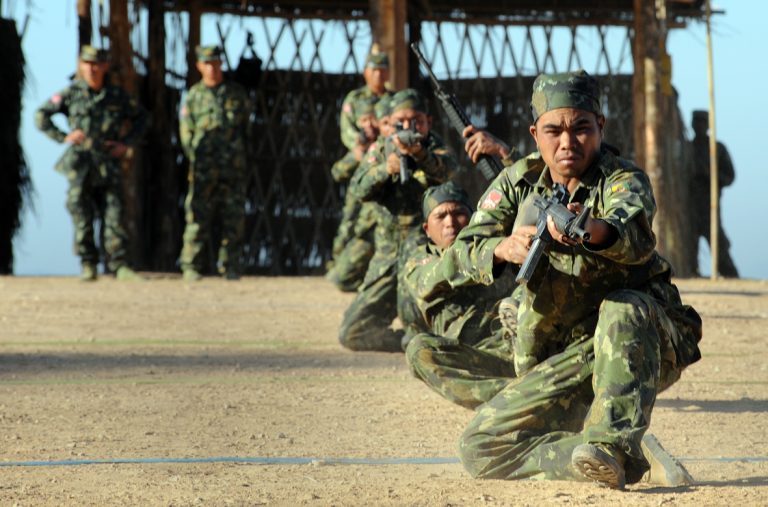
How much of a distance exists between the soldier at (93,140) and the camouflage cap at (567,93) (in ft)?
27.7

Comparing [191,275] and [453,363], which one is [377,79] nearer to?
[191,275]

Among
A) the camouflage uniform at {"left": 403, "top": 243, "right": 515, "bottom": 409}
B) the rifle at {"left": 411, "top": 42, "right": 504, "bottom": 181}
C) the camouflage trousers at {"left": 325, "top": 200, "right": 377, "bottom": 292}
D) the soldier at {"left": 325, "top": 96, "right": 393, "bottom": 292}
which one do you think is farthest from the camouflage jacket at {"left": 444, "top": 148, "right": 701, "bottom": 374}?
the camouflage trousers at {"left": 325, "top": 200, "right": 377, "bottom": 292}

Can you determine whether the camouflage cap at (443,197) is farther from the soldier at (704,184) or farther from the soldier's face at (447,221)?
the soldier at (704,184)

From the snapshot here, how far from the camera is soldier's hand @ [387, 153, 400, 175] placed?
7.96 metres

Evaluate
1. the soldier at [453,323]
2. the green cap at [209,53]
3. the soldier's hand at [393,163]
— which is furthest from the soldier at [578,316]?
the green cap at [209,53]

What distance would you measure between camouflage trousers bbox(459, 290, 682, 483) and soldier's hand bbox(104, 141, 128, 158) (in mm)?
8475

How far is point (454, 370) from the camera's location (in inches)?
201

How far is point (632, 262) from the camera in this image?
408 centimetres

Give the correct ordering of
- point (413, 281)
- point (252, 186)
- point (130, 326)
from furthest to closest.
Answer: point (252, 186) → point (130, 326) → point (413, 281)

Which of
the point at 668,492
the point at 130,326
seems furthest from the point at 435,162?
the point at 668,492

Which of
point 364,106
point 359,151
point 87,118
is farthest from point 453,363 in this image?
point 87,118

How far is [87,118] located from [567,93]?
876 cm

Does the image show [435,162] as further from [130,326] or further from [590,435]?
[590,435]

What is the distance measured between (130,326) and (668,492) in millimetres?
5877
